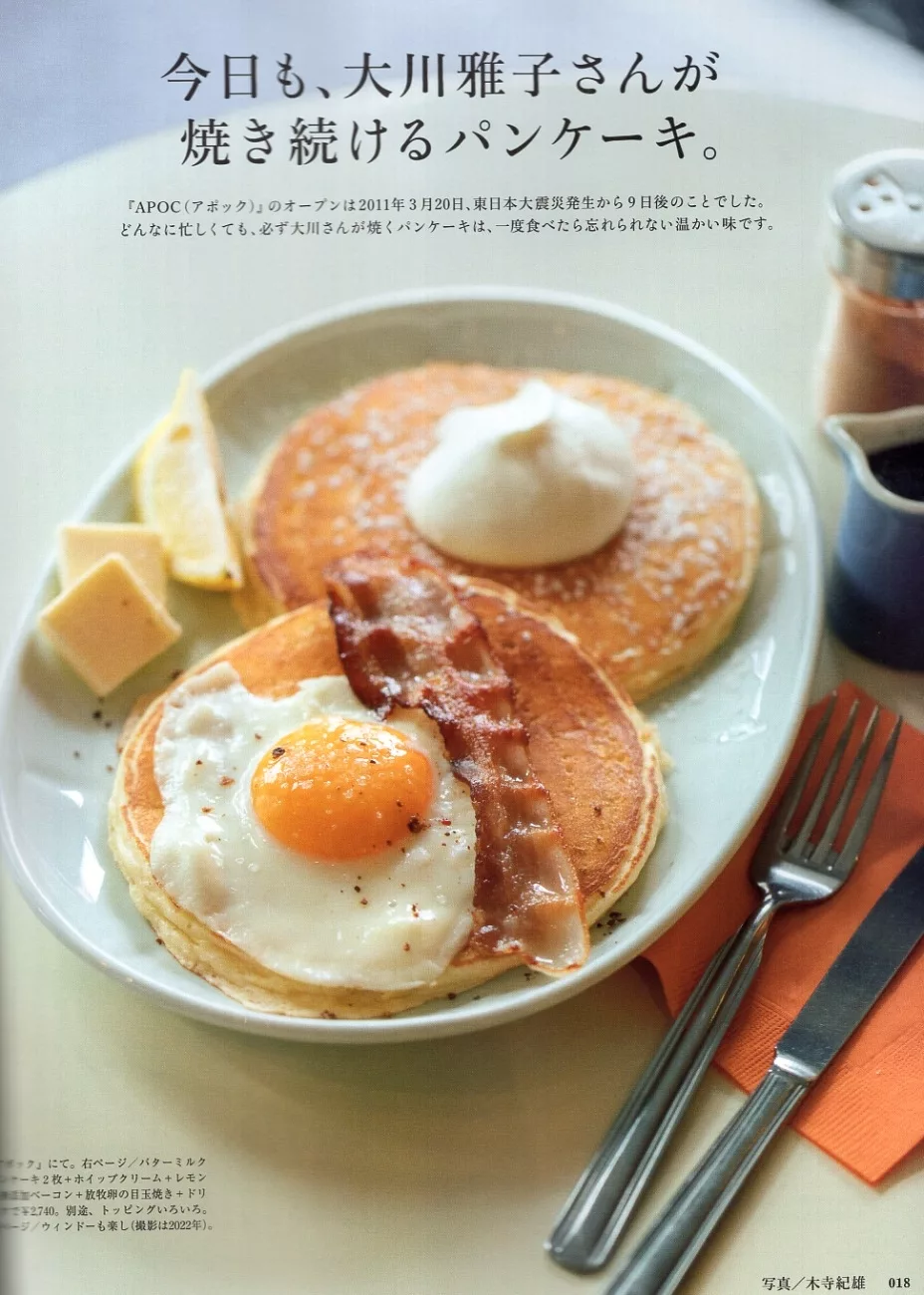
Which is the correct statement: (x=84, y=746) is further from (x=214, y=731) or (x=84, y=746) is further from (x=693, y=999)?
(x=693, y=999)

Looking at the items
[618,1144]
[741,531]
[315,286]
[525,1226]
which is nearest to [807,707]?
[741,531]

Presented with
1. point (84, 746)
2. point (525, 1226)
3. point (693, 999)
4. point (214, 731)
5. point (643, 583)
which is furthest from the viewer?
point (643, 583)

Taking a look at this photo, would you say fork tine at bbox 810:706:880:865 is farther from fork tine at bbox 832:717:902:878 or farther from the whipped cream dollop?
the whipped cream dollop

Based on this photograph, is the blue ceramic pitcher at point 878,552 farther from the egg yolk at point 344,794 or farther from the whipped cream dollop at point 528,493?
the egg yolk at point 344,794

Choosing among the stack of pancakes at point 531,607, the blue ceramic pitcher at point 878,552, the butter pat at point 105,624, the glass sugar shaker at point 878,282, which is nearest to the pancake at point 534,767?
the stack of pancakes at point 531,607

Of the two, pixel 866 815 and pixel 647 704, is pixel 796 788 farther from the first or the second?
pixel 647 704

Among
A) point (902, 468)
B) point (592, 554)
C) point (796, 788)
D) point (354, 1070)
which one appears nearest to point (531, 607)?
point (592, 554)
